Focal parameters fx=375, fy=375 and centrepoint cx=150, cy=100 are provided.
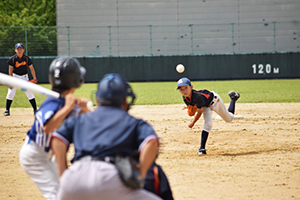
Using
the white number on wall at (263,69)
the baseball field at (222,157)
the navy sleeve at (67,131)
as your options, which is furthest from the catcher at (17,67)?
the white number on wall at (263,69)

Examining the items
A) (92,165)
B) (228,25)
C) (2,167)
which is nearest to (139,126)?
(92,165)

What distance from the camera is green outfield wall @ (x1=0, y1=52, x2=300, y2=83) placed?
2567 centimetres

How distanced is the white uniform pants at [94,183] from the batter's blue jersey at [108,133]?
0.09m

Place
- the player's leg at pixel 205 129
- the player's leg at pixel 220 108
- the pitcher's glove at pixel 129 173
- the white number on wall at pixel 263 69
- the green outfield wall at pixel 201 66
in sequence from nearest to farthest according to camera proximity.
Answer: the pitcher's glove at pixel 129 173
the player's leg at pixel 205 129
the player's leg at pixel 220 108
the green outfield wall at pixel 201 66
the white number on wall at pixel 263 69

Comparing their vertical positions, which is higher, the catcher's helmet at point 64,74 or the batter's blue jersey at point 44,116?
the catcher's helmet at point 64,74

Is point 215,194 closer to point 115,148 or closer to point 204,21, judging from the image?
point 115,148

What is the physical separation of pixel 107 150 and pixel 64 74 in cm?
108

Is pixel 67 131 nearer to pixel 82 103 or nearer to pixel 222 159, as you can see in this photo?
pixel 82 103

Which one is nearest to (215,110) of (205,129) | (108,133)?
(205,129)

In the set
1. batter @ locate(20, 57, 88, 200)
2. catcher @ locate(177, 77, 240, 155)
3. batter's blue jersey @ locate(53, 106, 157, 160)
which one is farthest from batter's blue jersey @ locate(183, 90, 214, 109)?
batter's blue jersey @ locate(53, 106, 157, 160)

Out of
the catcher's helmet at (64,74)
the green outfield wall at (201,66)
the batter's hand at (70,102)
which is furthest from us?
the green outfield wall at (201,66)

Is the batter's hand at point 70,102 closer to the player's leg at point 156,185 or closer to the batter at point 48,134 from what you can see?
the batter at point 48,134

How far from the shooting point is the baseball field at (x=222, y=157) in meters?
4.55

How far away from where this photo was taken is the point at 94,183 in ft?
7.28
